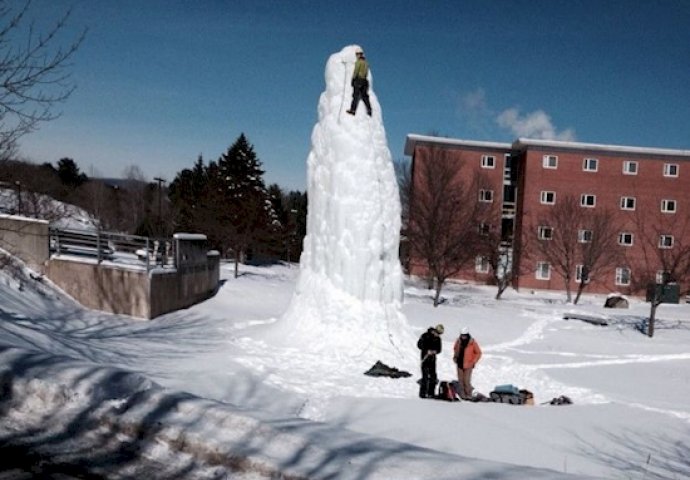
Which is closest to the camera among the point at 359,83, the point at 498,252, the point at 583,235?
the point at 359,83

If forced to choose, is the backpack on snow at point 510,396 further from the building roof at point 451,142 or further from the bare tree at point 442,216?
the building roof at point 451,142

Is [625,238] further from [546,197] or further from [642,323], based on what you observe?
[642,323]

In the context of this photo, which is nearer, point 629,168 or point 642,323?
point 642,323

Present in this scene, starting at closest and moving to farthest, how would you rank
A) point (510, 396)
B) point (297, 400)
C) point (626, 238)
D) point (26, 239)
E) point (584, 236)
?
point (297, 400), point (510, 396), point (26, 239), point (584, 236), point (626, 238)

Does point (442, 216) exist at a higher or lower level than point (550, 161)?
lower

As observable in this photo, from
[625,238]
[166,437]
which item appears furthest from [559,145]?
[166,437]

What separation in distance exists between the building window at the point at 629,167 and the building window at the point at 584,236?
23.6 ft

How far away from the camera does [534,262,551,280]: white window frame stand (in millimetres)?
43156

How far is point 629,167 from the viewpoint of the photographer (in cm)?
4303

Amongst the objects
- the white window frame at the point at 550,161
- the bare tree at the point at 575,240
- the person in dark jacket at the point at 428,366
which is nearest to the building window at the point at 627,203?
the bare tree at the point at 575,240

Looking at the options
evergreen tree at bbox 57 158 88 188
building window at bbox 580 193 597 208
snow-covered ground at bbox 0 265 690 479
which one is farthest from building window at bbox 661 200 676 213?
evergreen tree at bbox 57 158 88 188

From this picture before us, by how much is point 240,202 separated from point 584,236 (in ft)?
87.8

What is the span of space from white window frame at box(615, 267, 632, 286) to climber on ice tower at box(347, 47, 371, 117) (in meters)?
35.9

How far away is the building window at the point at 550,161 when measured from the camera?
1697 inches
